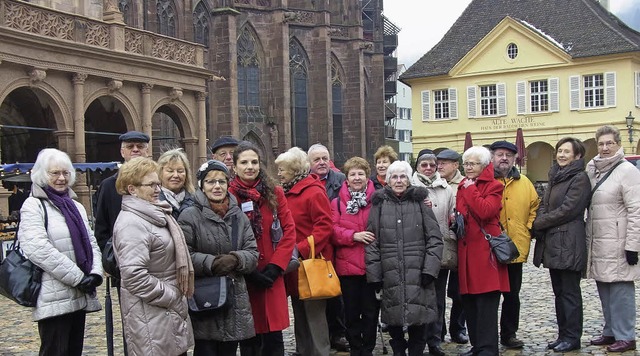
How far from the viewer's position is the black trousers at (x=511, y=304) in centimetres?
859

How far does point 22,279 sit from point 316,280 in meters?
2.49

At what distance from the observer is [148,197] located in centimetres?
587

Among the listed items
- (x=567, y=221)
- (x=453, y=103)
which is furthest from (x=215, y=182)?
(x=453, y=103)

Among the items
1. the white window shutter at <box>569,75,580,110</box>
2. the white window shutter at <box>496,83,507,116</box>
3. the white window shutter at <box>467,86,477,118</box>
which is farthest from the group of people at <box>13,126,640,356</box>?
the white window shutter at <box>467,86,477,118</box>

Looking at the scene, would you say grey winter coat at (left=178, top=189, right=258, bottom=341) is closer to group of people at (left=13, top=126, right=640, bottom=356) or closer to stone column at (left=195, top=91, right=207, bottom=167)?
group of people at (left=13, top=126, right=640, bottom=356)

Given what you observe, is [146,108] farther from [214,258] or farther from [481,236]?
[214,258]

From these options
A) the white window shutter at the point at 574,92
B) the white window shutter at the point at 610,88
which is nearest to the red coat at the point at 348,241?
the white window shutter at the point at 610,88

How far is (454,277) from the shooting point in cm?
889

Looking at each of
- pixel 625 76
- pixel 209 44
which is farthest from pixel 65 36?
pixel 625 76

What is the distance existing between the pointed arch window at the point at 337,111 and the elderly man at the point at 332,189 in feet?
118

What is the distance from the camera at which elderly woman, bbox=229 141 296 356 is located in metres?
6.80

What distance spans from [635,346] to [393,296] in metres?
2.59

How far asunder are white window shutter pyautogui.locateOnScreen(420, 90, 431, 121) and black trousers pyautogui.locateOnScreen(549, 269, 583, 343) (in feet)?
116

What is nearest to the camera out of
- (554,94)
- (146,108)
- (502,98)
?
(146,108)
